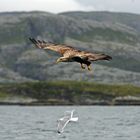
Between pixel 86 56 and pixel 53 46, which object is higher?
pixel 53 46

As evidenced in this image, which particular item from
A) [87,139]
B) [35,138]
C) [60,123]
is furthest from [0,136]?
[60,123]

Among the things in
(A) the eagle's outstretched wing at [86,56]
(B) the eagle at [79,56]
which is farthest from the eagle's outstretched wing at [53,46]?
(A) the eagle's outstretched wing at [86,56]

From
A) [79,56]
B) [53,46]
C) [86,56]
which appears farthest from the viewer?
[53,46]

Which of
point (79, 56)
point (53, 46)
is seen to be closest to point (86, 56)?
point (79, 56)

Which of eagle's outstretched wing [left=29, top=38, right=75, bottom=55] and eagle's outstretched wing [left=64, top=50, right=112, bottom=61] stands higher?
eagle's outstretched wing [left=29, top=38, right=75, bottom=55]

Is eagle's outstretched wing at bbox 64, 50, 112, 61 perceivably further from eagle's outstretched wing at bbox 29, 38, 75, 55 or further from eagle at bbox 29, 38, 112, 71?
eagle's outstretched wing at bbox 29, 38, 75, 55

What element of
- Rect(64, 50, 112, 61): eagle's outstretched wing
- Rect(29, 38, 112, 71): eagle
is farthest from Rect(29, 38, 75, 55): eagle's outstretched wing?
Rect(64, 50, 112, 61): eagle's outstretched wing

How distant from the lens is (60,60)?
14109 millimetres

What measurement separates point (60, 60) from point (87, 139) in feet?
261

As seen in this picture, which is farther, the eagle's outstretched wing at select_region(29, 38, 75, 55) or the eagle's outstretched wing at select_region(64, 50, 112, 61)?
the eagle's outstretched wing at select_region(29, 38, 75, 55)

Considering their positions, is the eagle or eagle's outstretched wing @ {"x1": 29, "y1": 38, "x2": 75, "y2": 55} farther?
eagle's outstretched wing @ {"x1": 29, "y1": 38, "x2": 75, "y2": 55}

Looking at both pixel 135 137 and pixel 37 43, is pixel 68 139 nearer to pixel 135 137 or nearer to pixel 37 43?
pixel 135 137

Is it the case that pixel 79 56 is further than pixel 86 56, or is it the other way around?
pixel 86 56

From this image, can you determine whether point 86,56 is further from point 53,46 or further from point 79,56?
point 53,46
